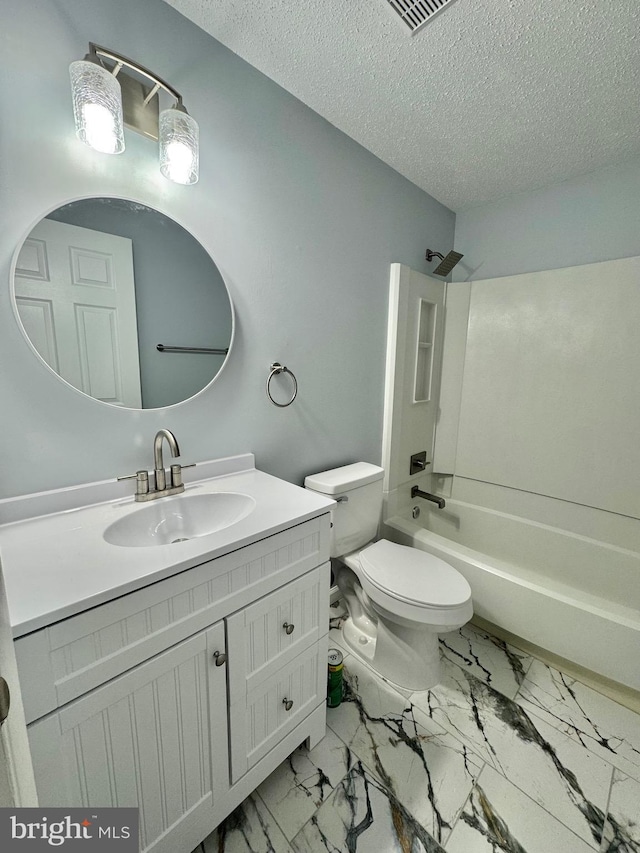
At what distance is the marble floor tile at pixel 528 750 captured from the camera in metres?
1.07

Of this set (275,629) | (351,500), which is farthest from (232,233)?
(275,629)

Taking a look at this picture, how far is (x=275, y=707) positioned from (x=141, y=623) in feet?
1.88

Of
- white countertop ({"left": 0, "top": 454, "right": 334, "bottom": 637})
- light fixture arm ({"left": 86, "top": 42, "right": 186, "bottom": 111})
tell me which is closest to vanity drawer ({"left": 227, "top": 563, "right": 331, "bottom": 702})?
white countertop ({"left": 0, "top": 454, "right": 334, "bottom": 637})

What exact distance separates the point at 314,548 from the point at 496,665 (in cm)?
123

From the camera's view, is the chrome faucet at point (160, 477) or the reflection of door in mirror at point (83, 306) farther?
the chrome faucet at point (160, 477)

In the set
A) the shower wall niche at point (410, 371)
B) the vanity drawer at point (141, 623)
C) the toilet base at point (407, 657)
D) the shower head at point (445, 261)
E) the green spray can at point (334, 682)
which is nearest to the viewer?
the vanity drawer at point (141, 623)

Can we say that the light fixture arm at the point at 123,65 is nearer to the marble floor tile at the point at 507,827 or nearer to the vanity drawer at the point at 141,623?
the vanity drawer at the point at 141,623

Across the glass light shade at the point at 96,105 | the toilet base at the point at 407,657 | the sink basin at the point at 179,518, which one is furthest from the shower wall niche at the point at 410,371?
the glass light shade at the point at 96,105

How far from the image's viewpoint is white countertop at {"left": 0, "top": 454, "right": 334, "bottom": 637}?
63 cm

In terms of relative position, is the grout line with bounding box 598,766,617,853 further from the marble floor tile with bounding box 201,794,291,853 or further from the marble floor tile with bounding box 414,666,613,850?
the marble floor tile with bounding box 201,794,291,853

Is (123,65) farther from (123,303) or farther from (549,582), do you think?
(549,582)

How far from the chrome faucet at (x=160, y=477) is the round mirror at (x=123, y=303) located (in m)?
0.13

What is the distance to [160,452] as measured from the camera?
1.10m

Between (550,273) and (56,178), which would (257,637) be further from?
(550,273)
